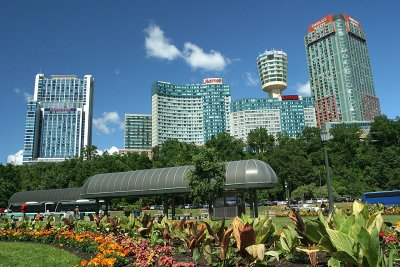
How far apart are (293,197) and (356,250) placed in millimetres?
76785

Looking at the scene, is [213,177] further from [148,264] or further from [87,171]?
[87,171]

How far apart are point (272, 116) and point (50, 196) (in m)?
145

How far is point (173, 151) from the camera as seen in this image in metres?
99.9

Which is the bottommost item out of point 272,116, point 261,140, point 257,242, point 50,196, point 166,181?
point 50,196

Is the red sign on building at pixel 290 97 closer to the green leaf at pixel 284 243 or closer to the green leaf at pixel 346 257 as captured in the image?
the green leaf at pixel 284 243

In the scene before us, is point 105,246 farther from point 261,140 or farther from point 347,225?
point 261,140

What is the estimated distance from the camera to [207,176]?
26188 mm

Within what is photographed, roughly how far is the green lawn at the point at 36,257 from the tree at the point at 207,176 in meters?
15.1

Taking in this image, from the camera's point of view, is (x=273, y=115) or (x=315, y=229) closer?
(x=315, y=229)

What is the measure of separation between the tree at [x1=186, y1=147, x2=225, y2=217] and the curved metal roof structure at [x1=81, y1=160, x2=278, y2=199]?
3.55 m

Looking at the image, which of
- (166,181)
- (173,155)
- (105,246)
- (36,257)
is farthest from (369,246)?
(173,155)

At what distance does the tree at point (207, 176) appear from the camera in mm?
25672

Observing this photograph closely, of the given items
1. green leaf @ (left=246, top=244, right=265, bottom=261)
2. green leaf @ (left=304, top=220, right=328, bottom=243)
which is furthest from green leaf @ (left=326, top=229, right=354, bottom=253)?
green leaf @ (left=246, top=244, right=265, bottom=261)

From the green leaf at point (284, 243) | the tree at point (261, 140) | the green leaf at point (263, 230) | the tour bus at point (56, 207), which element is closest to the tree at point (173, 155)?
the tree at point (261, 140)
